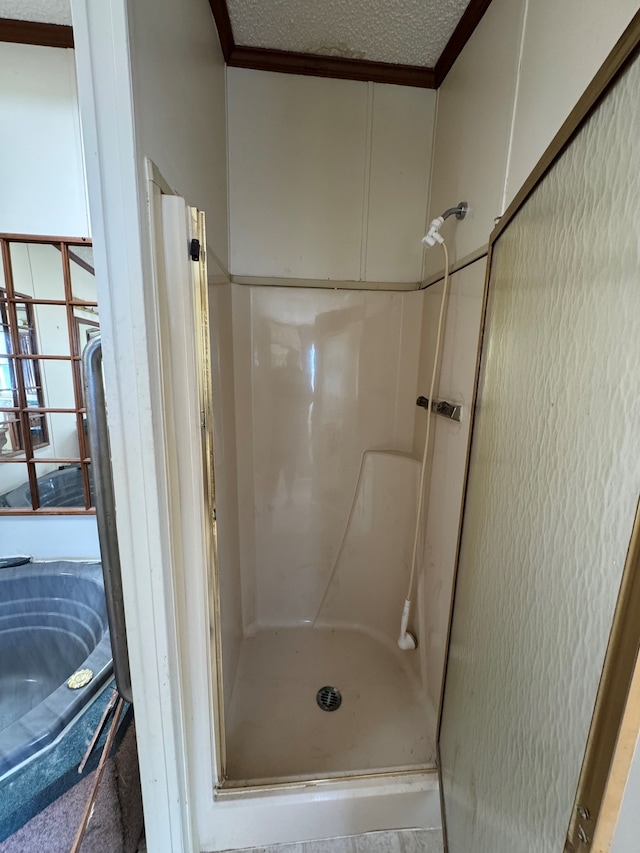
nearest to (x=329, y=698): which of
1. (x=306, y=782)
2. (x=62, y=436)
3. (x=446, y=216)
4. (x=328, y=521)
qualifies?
(x=306, y=782)

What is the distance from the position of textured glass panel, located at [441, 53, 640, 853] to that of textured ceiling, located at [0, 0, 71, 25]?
1.71 metres

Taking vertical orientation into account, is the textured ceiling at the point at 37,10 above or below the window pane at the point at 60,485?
above

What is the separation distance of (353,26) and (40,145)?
1271 mm

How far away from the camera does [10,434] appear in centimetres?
160

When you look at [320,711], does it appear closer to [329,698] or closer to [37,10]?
[329,698]

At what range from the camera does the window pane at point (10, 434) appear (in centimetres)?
159

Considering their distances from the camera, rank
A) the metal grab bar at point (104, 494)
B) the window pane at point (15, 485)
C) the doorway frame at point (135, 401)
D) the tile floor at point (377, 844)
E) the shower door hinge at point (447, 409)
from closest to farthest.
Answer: the doorway frame at point (135, 401), the metal grab bar at point (104, 494), the tile floor at point (377, 844), the shower door hinge at point (447, 409), the window pane at point (15, 485)

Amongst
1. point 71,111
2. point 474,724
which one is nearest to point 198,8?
point 71,111

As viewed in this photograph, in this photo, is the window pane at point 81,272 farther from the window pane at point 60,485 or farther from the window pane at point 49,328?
the window pane at point 60,485

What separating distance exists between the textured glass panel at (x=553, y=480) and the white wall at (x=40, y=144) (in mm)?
1688

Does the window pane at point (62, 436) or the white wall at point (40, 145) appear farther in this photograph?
the window pane at point (62, 436)

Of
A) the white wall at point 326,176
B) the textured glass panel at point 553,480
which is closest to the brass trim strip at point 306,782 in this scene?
the textured glass panel at point 553,480

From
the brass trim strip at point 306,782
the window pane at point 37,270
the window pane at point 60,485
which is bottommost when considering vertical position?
the brass trim strip at point 306,782

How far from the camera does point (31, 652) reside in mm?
1524
